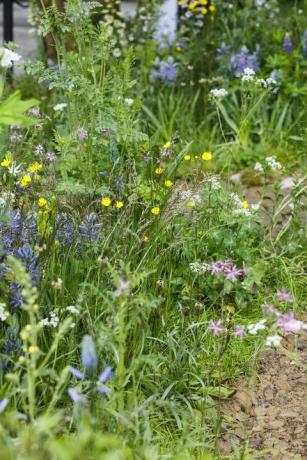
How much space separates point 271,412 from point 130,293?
25.7 inches

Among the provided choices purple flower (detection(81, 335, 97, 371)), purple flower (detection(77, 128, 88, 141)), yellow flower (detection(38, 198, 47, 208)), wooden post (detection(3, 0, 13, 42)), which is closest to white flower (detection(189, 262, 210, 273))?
yellow flower (detection(38, 198, 47, 208))

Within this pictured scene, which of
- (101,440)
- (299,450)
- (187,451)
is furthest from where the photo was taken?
(299,450)

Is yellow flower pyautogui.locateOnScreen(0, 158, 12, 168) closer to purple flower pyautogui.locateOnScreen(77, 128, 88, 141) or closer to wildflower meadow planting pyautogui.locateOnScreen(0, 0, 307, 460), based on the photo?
wildflower meadow planting pyautogui.locateOnScreen(0, 0, 307, 460)

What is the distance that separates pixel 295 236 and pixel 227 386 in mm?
1024

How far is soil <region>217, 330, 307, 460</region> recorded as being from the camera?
269 centimetres

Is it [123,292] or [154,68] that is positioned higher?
[123,292]

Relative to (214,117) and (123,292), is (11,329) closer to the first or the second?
(123,292)

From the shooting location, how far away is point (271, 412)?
2.89m

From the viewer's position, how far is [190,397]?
9.27 feet

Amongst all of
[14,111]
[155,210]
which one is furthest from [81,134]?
[14,111]

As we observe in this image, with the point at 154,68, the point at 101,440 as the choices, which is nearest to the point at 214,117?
the point at 154,68

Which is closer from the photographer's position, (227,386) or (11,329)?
(11,329)

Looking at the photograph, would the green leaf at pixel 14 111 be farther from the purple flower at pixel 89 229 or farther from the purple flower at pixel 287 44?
the purple flower at pixel 287 44

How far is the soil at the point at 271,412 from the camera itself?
269 centimetres
